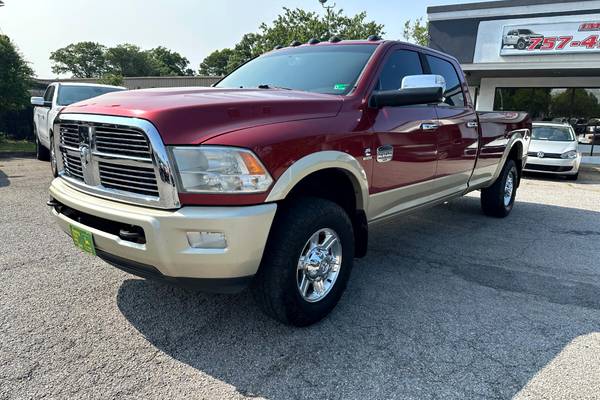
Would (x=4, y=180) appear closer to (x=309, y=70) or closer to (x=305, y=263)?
(x=309, y=70)

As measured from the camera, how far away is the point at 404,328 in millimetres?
2883

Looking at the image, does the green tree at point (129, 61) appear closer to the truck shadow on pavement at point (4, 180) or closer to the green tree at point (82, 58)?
the green tree at point (82, 58)

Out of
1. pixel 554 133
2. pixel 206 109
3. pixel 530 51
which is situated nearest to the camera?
pixel 206 109

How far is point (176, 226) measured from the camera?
86.3 inches

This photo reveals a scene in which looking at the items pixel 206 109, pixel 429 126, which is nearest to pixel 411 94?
pixel 429 126

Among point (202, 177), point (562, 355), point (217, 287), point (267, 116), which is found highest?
point (267, 116)

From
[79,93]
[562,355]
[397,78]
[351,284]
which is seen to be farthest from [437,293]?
[79,93]

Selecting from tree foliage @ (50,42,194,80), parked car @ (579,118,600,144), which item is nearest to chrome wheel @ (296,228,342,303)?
parked car @ (579,118,600,144)

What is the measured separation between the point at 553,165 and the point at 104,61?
82.4 meters

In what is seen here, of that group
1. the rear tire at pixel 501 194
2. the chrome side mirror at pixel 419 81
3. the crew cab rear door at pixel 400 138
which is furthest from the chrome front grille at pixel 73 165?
the rear tire at pixel 501 194

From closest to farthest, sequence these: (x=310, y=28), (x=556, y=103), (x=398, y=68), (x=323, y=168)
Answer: (x=323, y=168) < (x=398, y=68) < (x=556, y=103) < (x=310, y=28)

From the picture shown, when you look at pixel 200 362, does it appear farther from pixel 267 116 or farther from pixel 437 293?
pixel 437 293

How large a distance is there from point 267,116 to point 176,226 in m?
0.83

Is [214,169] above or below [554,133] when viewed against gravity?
above
